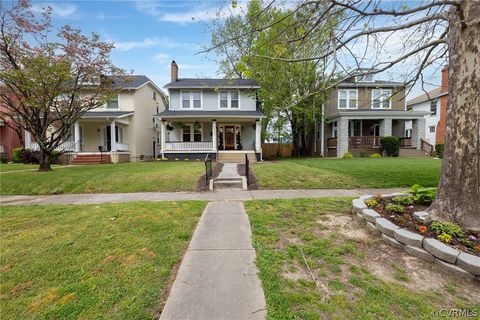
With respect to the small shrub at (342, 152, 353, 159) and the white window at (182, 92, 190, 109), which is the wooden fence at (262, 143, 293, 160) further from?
the white window at (182, 92, 190, 109)

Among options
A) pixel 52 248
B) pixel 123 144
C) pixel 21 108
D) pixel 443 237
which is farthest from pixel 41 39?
pixel 443 237

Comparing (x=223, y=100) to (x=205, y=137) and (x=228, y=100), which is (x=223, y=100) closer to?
(x=228, y=100)

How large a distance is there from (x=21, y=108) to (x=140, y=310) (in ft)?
49.0

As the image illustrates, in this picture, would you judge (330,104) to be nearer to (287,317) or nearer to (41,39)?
(41,39)

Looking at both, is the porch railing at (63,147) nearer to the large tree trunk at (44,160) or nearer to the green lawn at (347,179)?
the large tree trunk at (44,160)

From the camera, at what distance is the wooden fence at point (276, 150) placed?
2370cm

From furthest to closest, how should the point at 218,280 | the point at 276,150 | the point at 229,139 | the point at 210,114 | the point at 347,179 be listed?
1. the point at 276,150
2. the point at 229,139
3. the point at 210,114
4. the point at 347,179
5. the point at 218,280

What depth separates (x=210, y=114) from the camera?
60.0 ft

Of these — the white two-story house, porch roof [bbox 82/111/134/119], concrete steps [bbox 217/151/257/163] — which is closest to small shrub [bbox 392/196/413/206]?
concrete steps [bbox 217/151/257/163]

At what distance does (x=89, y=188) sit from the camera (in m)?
8.55

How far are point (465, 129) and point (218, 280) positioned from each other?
4370 mm

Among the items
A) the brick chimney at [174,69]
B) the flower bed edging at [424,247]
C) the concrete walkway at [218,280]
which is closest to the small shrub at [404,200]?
the flower bed edging at [424,247]

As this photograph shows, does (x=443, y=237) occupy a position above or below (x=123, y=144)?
below

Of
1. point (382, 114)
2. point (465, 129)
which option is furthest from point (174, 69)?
point (465, 129)
